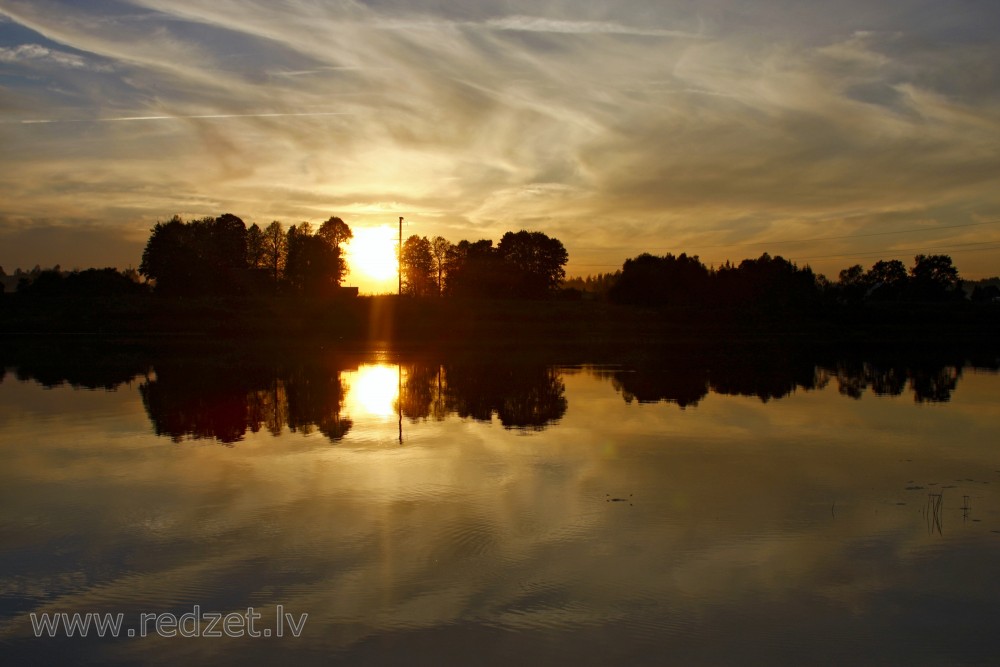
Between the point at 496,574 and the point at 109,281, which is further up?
the point at 109,281

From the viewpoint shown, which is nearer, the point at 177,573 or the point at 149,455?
the point at 177,573

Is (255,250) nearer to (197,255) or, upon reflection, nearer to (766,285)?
(197,255)

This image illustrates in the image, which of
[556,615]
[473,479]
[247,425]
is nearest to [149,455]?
[247,425]

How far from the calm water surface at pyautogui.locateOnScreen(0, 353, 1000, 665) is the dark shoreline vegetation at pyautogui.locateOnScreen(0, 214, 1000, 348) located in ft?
142

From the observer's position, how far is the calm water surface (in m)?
7.60

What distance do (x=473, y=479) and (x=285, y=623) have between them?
20.8ft

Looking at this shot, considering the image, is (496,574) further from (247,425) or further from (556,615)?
(247,425)

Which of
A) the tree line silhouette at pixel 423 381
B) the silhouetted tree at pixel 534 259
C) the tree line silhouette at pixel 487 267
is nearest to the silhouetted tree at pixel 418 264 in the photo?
the tree line silhouette at pixel 487 267

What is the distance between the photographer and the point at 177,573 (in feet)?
29.9

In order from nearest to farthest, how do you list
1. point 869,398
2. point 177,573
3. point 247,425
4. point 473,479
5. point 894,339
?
point 177,573 < point 473,479 < point 247,425 < point 869,398 < point 894,339

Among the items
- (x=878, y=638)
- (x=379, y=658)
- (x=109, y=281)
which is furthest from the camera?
(x=109, y=281)

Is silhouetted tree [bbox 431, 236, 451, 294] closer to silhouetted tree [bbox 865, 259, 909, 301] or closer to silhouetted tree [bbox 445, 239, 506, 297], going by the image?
silhouetted tree [bbox 445, 239, 506, 297]

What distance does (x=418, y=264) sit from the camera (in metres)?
130

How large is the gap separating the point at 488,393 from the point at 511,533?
55.1 feet
